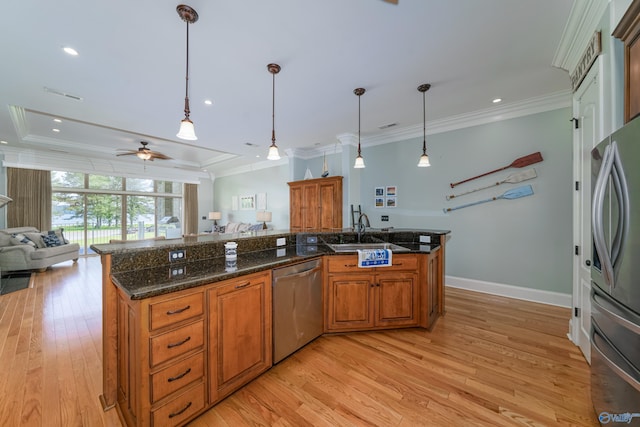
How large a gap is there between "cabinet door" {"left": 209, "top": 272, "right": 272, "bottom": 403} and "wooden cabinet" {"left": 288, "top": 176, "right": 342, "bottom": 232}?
2.72 m

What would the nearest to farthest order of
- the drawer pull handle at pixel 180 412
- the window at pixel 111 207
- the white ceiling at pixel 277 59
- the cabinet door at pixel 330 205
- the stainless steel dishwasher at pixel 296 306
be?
the drawer pull handle at pixel 180 412
the white ceiling at pixel 277 59
the stainless steel dishwasher at pixel 296 306
the cabinet door at pixel 330 205
the window at pixel 111 207

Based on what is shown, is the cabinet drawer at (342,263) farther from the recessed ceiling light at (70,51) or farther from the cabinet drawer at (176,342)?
the recessed ceiling light at (70,51)

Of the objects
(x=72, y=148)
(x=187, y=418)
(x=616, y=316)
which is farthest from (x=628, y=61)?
(x=72, y=148)

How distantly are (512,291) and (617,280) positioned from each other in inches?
105

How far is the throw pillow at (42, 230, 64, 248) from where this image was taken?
17.1 ft

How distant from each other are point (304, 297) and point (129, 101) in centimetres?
362

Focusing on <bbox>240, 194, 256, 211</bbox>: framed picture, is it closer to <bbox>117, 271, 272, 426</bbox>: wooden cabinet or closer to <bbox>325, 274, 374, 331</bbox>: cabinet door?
<bbox>325, 274, 374, 331</bbox>: cabinet door

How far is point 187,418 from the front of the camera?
1.41 meters

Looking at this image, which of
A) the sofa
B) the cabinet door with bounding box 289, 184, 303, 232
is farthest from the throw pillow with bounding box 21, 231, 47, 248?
the cabinet door with bounding box 289, 184, 303, 232

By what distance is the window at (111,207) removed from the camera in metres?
6.50

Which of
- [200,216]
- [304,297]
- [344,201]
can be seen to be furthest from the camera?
[200,216]

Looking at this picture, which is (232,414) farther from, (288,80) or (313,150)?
(313,150)

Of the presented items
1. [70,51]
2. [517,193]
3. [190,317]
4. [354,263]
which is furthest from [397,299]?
[70,51]

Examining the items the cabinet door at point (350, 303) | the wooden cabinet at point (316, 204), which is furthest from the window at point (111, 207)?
the cabinet door at point (350, 303)
